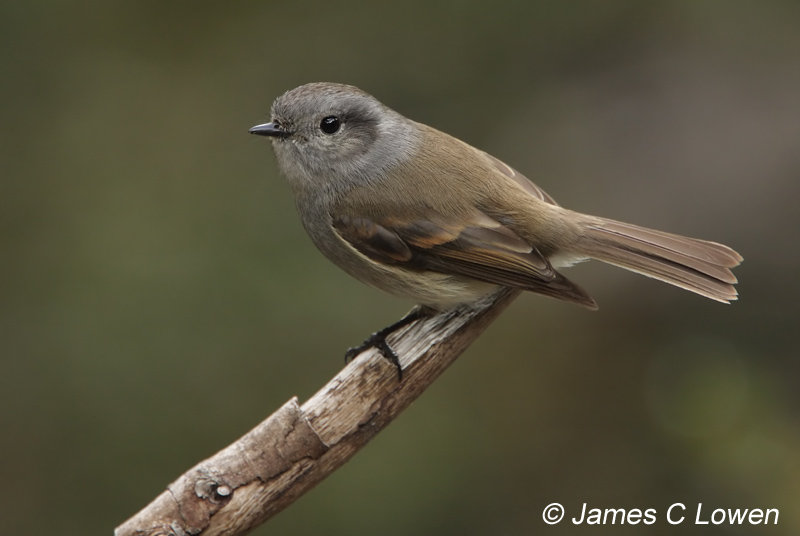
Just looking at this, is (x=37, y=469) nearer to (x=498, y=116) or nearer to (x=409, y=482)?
(x=409, y=482)

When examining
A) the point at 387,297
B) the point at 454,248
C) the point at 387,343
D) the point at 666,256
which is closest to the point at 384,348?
the point at 387,343

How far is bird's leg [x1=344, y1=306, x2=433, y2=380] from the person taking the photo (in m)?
3.44

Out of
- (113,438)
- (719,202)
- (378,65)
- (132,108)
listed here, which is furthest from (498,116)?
(113,438)

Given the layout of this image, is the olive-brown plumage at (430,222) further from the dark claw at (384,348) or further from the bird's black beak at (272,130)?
the dark claw at (384,348)

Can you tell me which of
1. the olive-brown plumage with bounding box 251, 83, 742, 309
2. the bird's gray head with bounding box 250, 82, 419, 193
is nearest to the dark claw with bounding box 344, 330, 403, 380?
the olive-brown plumage with bounding box 251, 83, 742, 309

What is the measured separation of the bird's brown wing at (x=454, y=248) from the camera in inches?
143

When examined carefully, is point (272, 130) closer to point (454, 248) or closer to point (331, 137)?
point (331, 137)

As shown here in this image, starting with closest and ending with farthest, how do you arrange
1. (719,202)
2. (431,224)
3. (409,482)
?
1. (431,224)
2. (409,482)
3. (719,202)

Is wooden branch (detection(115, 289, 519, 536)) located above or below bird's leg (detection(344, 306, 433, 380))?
below

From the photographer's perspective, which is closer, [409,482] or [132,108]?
[409,482]

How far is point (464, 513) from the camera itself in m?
4.79

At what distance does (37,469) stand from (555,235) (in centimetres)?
317

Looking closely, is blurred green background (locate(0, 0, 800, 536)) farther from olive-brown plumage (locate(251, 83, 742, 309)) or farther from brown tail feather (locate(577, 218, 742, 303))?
brown tail feather (locate(577, 218, 742, 303))

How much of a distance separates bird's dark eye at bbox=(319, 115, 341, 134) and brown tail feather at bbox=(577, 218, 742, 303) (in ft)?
3.95
